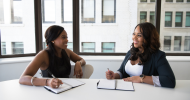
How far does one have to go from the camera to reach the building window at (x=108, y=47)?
3213 millimetres

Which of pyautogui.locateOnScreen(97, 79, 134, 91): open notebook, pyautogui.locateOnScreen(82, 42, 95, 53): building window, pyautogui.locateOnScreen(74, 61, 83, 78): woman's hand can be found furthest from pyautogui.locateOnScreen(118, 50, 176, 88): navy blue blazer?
pyautogui.locateOnScreen(82, 42, 95, 53): building window

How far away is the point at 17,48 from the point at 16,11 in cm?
77

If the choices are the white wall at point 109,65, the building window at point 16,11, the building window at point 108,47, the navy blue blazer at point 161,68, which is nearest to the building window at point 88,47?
the building window at point 108,47

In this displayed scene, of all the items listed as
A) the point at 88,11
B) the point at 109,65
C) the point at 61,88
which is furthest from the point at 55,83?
the point at 88,11

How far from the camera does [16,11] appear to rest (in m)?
2.82

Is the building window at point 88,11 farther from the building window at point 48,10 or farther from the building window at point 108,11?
the building window at point 48,10

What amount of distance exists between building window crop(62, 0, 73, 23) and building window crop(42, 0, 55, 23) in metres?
0.24

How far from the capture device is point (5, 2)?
2.69 metres

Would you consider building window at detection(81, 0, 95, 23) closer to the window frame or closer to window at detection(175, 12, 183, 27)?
the window frame

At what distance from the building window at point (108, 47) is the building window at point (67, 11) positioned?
96 centimetres

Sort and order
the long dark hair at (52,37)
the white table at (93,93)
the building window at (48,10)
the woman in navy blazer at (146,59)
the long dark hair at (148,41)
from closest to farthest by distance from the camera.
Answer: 1. the white table at (93,93)
2. the woman in navy blazer at (146,59)
3. the long dark hair at (148,41)
4. the long dark hair at (52,37)
5. the building window at (48,10)

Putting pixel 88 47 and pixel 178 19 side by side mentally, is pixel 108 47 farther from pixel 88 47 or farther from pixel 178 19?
pixel 178 19

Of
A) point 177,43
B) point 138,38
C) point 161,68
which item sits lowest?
point 161,68

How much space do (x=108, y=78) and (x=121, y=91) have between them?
0.34 m
